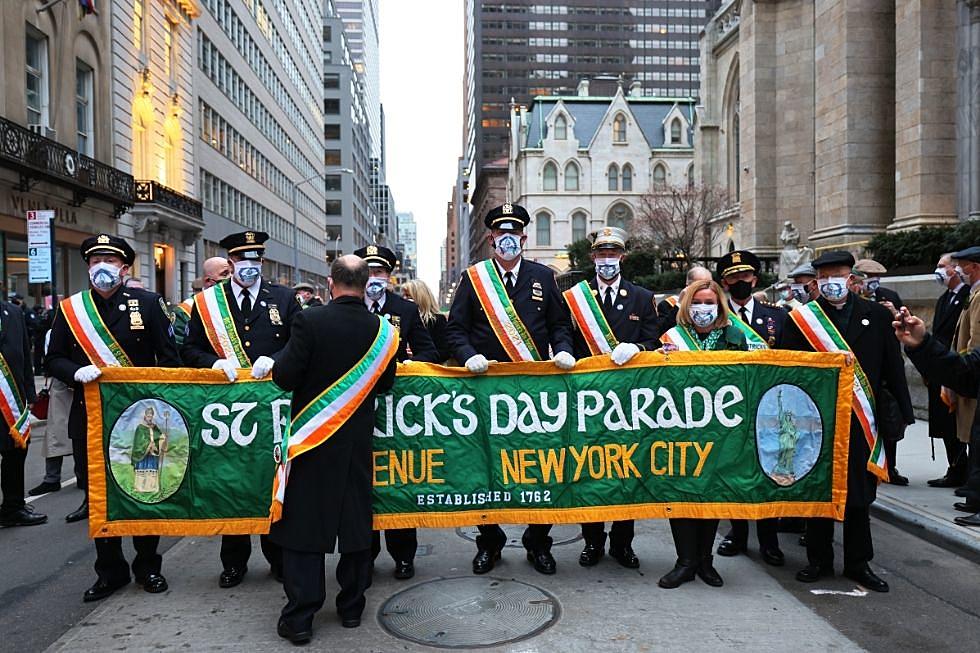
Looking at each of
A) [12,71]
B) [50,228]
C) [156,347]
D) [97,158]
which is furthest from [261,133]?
[156,347]

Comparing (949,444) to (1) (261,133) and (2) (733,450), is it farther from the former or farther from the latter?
(1) (261,133)

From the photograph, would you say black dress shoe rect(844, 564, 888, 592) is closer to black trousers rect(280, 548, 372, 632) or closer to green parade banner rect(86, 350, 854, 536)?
green parade banner rect(86, 350, 854, 536)

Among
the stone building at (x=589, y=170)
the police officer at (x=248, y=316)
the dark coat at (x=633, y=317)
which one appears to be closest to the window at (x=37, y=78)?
the police officer at (x=248, y=316)

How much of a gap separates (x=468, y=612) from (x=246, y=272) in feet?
9.46

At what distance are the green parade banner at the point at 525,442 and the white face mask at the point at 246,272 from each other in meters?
0.80

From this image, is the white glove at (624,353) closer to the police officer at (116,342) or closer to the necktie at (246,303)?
the necktie at (246,303)

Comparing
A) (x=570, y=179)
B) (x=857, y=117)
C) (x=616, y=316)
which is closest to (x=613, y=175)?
(x=570, y=179)

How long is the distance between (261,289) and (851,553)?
4630 millimetres

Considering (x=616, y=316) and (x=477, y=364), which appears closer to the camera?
(x=477, y=364)

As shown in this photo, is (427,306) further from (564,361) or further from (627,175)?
(627,175)

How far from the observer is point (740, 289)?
721cm

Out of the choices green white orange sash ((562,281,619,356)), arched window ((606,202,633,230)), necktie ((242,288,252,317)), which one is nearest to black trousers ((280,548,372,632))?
necktie ((242,288,252,317))

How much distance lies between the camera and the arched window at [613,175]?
80750 millimetres

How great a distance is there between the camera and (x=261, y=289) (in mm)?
5797
